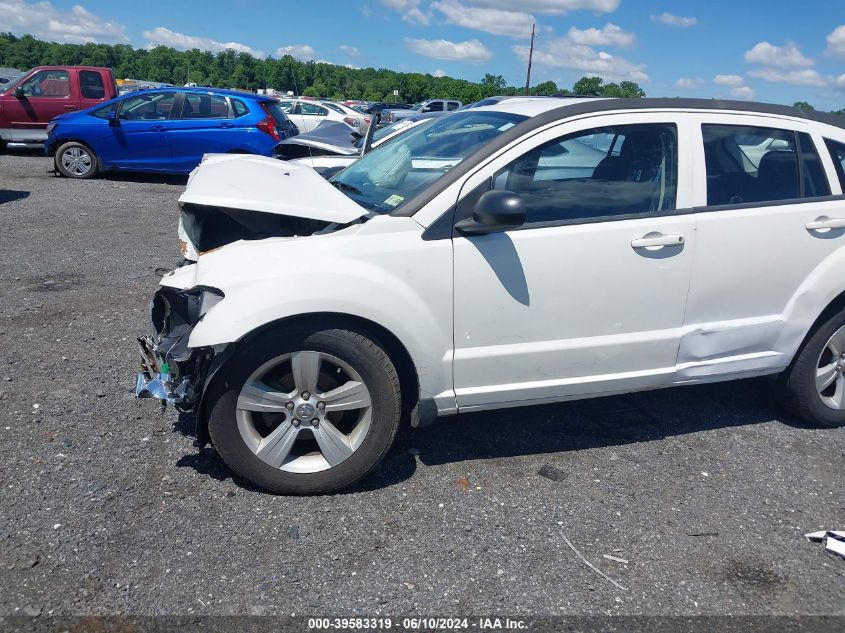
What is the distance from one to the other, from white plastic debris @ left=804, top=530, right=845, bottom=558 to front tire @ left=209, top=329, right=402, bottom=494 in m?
1.99

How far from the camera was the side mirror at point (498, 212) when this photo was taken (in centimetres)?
327

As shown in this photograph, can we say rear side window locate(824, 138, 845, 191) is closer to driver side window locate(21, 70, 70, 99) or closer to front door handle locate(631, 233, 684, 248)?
front door handle locate(631, 233, 684, 248)

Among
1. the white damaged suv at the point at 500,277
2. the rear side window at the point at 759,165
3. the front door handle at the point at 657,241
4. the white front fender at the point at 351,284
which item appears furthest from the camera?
the rear side window at the point at 759,165

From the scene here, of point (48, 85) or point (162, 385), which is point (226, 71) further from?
point (162, 385)

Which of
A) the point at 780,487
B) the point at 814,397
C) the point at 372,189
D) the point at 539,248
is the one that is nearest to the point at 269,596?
the point at 539,248

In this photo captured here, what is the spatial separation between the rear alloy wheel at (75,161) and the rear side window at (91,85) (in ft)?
10.4

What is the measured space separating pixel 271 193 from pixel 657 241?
196 cm

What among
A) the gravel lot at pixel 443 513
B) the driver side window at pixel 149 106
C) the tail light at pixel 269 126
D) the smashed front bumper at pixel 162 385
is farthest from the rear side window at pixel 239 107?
the smashed front bumper at pixel 162 385

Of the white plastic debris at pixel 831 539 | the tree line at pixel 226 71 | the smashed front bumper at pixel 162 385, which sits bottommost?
the white plastic debris at pixel 831 539

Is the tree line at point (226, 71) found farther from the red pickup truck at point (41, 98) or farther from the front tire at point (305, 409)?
the front tire at point (305, 409)

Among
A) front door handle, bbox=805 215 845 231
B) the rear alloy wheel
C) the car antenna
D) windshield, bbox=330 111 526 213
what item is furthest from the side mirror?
the rear alloy wheel

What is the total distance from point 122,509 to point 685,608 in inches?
96.1

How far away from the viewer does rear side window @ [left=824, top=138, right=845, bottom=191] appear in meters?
4.17

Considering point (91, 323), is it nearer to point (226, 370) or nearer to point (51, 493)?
point (51, 493)
